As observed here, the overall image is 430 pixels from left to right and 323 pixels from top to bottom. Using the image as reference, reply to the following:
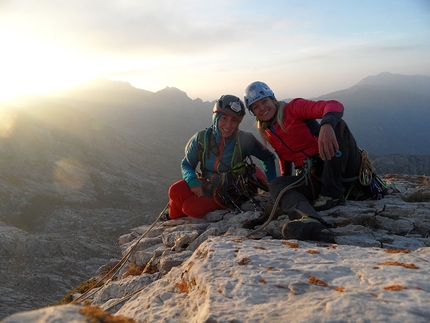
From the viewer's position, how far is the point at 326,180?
653 cm

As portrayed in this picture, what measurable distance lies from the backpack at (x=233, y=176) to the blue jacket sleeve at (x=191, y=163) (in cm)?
14

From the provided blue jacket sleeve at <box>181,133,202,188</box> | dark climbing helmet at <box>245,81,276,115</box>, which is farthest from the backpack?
dark climbing helmet at <box>245,81,276,115</box>

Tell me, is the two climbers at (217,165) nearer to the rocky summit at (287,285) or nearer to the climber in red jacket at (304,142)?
the climber in red jacket at (304,142)

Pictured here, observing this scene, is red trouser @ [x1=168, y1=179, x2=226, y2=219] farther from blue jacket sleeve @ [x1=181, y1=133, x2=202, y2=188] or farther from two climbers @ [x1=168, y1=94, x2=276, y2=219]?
blue jacket sleeve @ [x1=181, y1=133, x2=202, y2=188]

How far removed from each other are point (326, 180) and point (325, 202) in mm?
612

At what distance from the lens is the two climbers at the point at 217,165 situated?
854 centimetres

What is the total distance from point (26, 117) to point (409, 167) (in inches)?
2584

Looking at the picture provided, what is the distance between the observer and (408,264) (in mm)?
3049

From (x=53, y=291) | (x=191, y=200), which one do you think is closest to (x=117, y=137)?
(x=53, y=291)

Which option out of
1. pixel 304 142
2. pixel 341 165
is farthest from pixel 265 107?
pixel 341 165

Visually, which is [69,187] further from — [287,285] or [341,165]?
[287,285]

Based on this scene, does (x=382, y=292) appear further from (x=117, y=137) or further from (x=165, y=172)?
(x=117, y=137)

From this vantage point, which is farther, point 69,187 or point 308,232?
point 69,187

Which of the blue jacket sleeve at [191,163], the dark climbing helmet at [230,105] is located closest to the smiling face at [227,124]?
the dark climbing helmet at [230,105]
